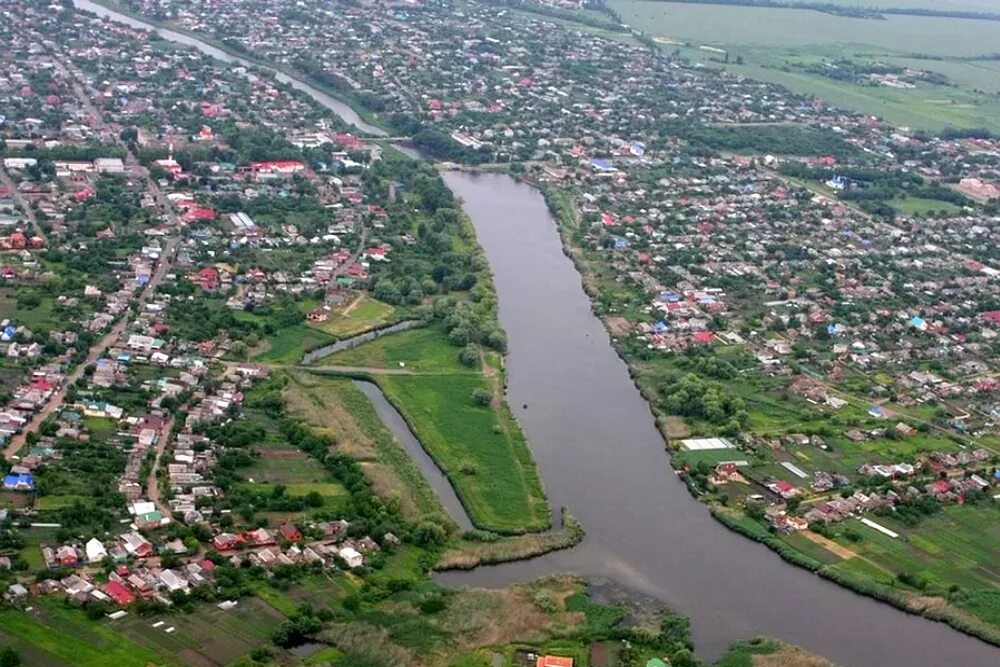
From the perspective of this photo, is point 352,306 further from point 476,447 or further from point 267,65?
point 267,65

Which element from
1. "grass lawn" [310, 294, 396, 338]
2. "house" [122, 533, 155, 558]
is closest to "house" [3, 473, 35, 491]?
"house" [122, 533, 155, 558]

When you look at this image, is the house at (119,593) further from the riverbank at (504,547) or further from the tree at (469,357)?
the tree at (469,357)

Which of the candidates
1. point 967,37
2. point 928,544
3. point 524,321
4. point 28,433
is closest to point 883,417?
point 928,544

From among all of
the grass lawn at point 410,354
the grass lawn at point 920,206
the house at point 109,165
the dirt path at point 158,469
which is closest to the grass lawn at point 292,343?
the grass lawn at point 410,354

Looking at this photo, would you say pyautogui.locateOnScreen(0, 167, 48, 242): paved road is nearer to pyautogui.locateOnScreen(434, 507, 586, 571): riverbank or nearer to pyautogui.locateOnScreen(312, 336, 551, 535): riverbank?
pyautogui.locateOnScreen(312, 336, 551, 535): riverbank

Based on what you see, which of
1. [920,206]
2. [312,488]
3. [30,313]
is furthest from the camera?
[920,206]

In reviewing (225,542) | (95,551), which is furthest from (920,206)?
(95,551)
